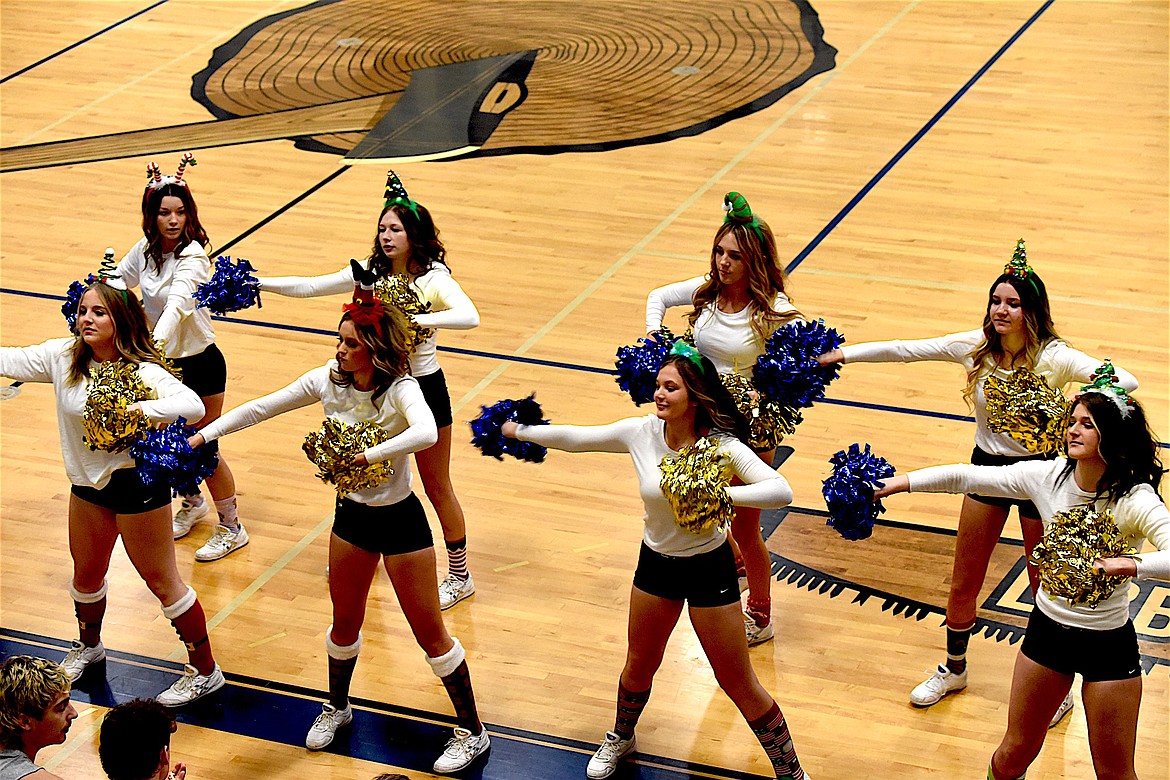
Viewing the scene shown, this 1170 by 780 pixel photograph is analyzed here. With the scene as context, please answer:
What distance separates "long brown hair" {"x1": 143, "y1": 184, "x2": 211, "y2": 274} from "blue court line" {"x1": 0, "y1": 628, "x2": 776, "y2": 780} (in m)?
1.69

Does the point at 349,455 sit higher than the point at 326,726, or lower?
higher

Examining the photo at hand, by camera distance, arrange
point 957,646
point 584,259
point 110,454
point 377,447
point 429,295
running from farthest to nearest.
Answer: point 584,259 < point 429,295 < point 957,646 < point 110,454 < point 377,447

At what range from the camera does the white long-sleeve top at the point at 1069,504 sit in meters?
4.02

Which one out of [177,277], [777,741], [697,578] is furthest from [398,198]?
[777,741]

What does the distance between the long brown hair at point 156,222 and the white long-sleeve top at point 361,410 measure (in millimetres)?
1453

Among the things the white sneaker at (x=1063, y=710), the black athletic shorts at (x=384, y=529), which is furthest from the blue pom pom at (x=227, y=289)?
the white sneaker at (x=1063, y=710)

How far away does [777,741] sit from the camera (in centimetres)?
474

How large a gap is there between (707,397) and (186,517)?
3.30 m

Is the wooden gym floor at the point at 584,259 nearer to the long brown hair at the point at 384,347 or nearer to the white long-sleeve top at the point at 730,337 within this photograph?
the white long-sleeve top at the point at 730,337

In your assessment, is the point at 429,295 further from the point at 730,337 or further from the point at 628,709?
the point at 628,709

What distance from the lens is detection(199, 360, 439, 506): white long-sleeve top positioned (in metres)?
4.83

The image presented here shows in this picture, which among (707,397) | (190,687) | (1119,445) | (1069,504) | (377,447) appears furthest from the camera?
(190,687)

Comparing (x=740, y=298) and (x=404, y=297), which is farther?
(x=404, y=297)

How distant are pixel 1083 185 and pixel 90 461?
7.65m
